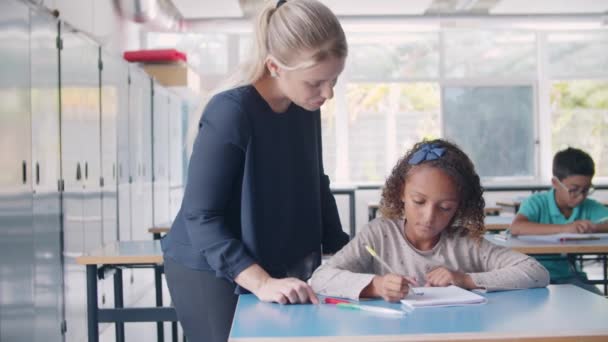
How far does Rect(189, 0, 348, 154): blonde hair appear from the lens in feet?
4.66

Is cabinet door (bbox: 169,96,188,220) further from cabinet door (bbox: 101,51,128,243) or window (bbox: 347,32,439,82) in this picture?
window (bbox: 347,32,439,82)

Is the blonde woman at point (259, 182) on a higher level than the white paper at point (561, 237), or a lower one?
higher

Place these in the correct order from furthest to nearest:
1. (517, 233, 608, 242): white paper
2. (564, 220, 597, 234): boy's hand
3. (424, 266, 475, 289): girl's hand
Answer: (564, 220, 597, 234): boy's hand, (517, 233, 608, 242): white paper, (424, 266, 475, 289): girl's hand

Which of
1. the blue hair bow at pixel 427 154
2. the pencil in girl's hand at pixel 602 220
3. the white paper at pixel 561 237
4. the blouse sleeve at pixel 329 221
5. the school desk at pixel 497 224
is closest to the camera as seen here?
the blouse sleeve at pixel 329 221

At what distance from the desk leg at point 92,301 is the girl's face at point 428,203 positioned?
4.41 feet

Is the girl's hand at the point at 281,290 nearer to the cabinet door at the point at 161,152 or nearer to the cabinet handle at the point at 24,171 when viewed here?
the cabinet handle at the point at 24,171

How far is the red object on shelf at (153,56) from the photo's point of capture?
6.48 m

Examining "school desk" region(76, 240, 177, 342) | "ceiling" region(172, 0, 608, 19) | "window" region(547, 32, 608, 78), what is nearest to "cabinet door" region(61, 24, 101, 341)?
"school desk" region(76, 240, 177, 342)

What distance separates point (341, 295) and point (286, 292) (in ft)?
0.64

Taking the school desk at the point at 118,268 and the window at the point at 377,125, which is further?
the window at the point at 377,125

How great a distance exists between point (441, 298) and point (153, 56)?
17.8ft

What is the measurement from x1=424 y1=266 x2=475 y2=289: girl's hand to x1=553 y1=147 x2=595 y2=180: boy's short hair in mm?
1883

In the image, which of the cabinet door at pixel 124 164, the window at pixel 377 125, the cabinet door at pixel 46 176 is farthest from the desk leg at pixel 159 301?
the window at pixel 377 125

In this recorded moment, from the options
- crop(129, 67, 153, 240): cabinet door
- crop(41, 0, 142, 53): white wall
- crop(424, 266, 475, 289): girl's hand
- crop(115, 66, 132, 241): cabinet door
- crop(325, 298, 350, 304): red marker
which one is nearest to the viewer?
crop(325, 298, 350, 304): red marker
